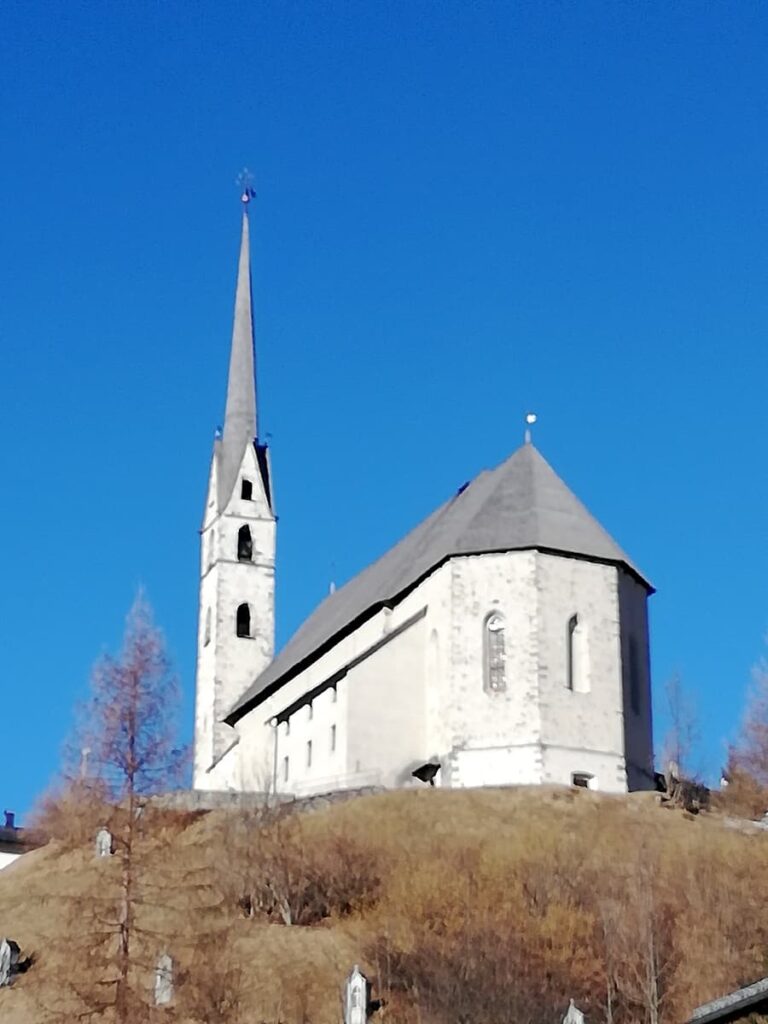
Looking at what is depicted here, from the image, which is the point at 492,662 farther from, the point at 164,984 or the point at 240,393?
the point at 240,393

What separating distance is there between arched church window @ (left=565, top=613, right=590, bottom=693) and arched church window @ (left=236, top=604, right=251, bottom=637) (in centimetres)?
2289

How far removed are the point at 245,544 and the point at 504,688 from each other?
24.4 m

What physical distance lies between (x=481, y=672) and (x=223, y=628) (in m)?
22.2

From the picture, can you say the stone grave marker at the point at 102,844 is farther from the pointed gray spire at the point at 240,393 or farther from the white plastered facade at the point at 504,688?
the pointed gray spire at the point at 240,393

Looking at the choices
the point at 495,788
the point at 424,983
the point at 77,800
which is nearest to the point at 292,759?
the point at 495,788

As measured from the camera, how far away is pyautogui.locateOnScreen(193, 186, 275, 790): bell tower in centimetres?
6769

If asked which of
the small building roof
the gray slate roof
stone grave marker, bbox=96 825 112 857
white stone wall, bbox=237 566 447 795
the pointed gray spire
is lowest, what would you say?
the small building roof

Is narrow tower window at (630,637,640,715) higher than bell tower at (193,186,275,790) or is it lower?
lower

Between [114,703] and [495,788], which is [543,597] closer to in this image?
[495,788]

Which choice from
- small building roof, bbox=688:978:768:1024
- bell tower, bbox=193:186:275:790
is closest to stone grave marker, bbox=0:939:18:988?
small building roof, bbox=688:978:768:1024

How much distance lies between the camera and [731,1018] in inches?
669

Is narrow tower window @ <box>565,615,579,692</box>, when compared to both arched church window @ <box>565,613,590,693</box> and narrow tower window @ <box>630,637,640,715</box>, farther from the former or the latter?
narrow tower window @ <box>630,637,640,715</box>

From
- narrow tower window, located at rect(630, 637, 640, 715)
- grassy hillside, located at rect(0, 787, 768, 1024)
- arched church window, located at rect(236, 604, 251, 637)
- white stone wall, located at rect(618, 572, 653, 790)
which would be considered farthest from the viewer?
arched church window, located at rect(236, 604, 251, 637)

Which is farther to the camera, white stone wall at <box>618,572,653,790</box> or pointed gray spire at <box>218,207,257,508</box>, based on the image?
pointed gray spire at <box>218,207,257,508</box>
